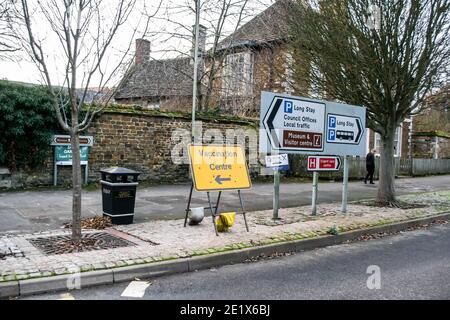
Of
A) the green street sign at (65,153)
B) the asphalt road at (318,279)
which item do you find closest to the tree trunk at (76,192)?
the asphalt road at (318,279)

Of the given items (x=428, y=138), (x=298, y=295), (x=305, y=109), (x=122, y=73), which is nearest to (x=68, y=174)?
(x=122, y=73)

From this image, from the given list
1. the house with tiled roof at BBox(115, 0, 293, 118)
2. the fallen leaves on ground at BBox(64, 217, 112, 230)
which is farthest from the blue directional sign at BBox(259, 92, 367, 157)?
the house with tiled roof at BBox(115, 0, 293, 118)

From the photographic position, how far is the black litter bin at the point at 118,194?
26.5 feet

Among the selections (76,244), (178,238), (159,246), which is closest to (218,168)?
(178,238)

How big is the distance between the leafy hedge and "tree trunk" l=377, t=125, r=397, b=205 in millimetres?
10305

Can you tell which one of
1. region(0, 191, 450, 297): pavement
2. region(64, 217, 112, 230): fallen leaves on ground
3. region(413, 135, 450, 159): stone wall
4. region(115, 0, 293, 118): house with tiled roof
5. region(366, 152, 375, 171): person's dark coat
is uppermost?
region(115, 0, 293, 118): house with tiled roof

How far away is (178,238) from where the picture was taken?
720 cm

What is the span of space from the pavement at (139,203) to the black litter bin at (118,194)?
56 centimetres

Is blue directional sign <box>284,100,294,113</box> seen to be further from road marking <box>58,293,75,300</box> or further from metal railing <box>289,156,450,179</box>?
metal railing <box>289,156,450,179</box>

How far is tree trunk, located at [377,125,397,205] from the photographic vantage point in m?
12.5

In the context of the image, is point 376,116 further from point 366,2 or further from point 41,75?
point 41,75

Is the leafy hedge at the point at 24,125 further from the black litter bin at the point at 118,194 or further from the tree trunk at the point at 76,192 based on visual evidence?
the tree trunk at the point at 76,192

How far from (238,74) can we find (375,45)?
12022 millimetres

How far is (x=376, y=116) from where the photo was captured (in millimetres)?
12688
